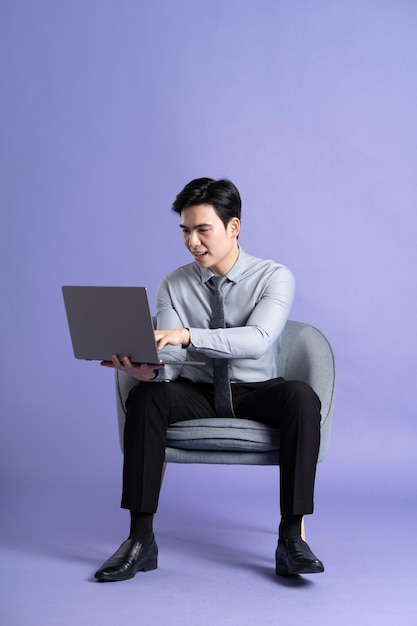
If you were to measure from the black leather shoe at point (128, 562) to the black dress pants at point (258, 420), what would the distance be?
123mm

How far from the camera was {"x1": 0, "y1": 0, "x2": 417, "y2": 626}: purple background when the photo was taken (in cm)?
439

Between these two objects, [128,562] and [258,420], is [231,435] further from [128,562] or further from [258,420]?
[128,562]

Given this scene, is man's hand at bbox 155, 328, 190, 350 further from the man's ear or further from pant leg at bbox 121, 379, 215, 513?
the man's ear

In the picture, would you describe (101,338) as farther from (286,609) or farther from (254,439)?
(286,609)

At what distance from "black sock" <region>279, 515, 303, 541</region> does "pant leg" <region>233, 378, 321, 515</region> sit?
0.10ft

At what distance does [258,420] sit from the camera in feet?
10.6

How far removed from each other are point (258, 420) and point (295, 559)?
491 millimetres

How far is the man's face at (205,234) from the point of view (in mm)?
3297

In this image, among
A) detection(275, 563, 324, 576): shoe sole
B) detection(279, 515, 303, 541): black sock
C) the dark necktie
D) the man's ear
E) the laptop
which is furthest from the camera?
the man's ear

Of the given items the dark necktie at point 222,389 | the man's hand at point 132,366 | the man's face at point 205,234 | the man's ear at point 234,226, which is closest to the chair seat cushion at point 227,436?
the dark necktie at point 222,389

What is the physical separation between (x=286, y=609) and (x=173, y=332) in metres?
0.89

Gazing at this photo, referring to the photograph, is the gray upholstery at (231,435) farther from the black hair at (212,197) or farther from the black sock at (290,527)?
the black hair at (212,197)

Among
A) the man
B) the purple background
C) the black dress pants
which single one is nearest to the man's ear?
the man

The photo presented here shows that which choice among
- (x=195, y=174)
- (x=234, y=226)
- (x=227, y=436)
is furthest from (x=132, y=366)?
(x=195, y=174)
